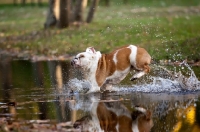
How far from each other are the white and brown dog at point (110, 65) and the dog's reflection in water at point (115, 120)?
140 centimetres

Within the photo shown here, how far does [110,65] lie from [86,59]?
25.7 inches

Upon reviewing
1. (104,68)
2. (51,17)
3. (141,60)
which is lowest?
(104,68)

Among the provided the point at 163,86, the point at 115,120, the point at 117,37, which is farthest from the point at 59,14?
the point at 115,120

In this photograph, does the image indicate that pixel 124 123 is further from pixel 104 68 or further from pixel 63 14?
pixel 63 14

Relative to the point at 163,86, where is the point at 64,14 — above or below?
above

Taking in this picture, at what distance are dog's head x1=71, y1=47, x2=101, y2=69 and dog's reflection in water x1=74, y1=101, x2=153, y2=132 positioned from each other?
4.23 feet

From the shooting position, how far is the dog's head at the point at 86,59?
11016 mm

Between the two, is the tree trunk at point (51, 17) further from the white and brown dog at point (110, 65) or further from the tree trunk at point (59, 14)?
the white and brown dog at point (110, 65)

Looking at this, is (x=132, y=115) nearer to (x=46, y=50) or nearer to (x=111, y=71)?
(x=111, y=71)

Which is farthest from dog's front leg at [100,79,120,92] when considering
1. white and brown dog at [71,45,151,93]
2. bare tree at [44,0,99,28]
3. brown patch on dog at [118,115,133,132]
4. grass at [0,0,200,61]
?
bare tree at [44,0,99,28]

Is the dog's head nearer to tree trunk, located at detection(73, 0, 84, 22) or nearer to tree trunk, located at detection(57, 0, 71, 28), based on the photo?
tree trunk, located at detection(57, 0, 71, 28)

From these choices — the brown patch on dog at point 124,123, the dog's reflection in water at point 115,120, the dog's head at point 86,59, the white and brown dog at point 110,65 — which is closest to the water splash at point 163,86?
the white and brown dog at point 110,65

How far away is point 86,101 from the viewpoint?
1052 centimetres

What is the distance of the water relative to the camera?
27.9 ft
